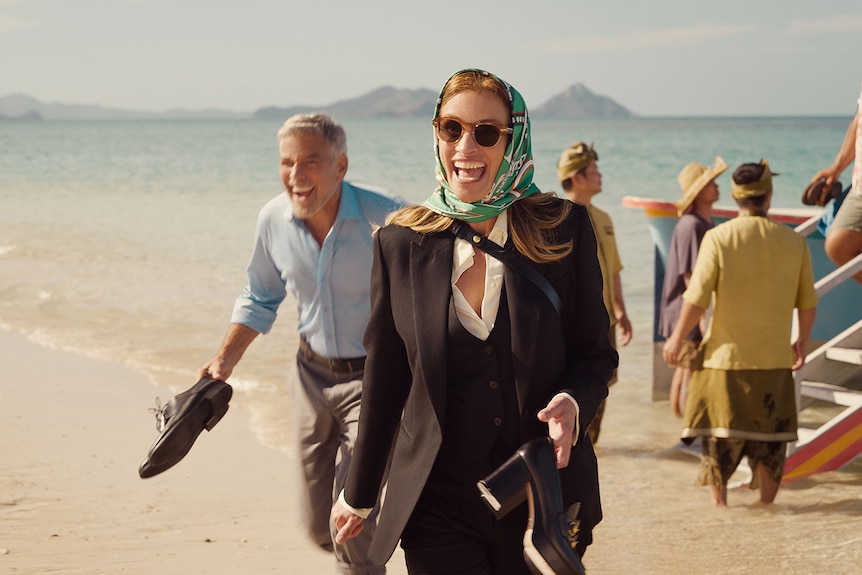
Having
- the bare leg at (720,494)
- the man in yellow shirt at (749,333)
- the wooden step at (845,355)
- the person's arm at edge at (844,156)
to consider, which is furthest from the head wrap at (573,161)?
the bare leg at (720,494)

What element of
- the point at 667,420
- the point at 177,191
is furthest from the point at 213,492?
the point at 177,191

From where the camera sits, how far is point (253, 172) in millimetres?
51469

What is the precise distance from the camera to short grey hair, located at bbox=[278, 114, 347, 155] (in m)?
4.36

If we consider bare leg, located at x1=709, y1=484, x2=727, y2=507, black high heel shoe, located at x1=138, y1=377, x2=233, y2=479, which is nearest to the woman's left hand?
black high heel shoe, located at x1=138, y1=377, x2=233, y2=479

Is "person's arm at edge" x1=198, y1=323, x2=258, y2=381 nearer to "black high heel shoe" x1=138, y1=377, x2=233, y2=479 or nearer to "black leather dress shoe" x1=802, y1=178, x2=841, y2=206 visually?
"black high heel shoe" x1=138, y1=377, x2=233, y2=479

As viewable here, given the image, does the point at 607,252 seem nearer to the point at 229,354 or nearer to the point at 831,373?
the point at 831,373

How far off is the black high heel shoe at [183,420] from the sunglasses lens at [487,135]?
1.63 metres

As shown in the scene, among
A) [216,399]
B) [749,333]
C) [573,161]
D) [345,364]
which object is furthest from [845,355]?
[216,399]

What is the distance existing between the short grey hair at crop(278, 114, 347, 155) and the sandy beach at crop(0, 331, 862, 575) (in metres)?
1.98

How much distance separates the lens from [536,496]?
2.54m

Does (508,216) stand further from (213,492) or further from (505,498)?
(213,492)

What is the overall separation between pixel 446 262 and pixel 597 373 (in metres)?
0.43

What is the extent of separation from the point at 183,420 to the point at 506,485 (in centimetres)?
170

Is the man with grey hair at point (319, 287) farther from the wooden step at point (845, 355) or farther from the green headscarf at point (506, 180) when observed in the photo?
the wooden step at point (845, 355)
